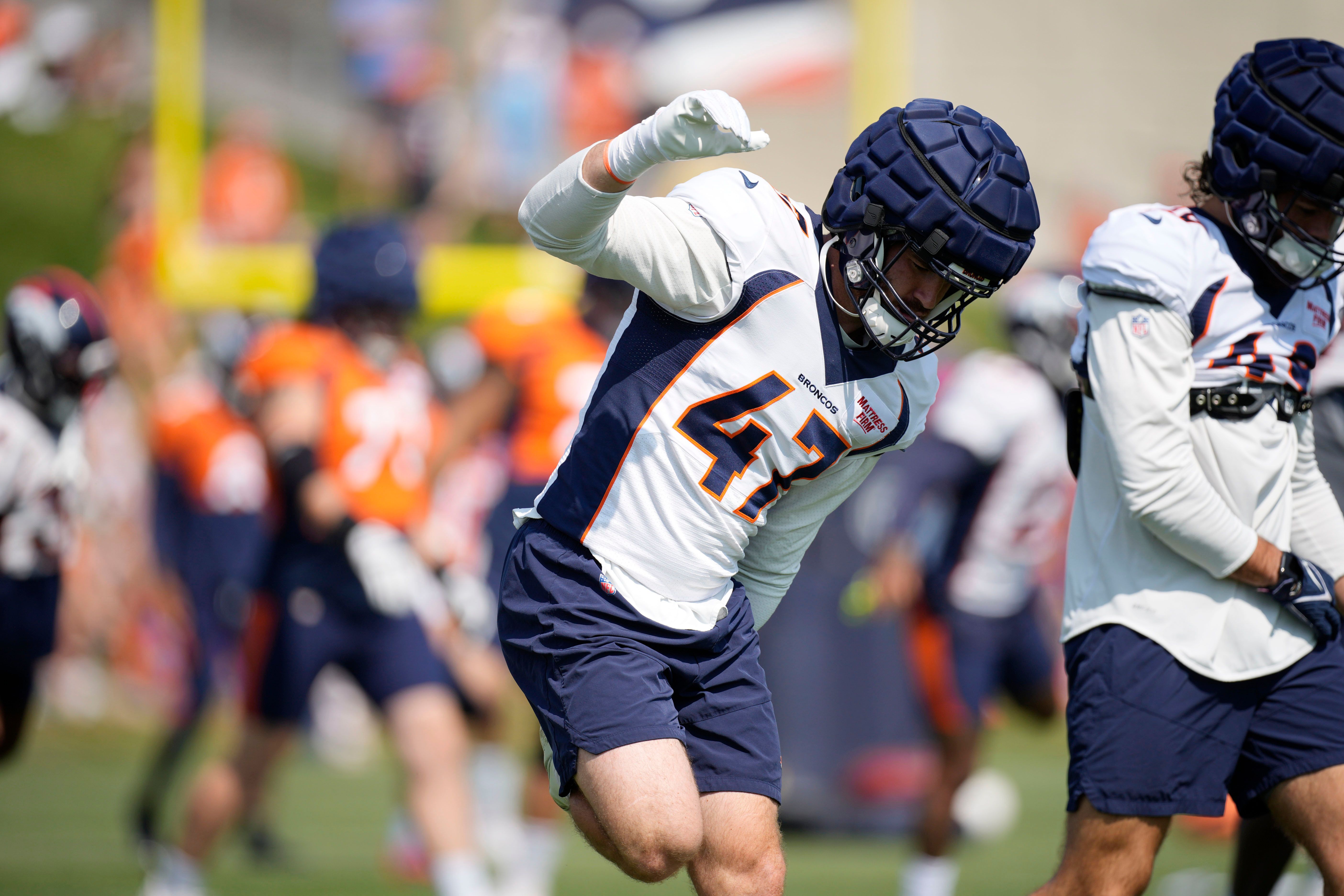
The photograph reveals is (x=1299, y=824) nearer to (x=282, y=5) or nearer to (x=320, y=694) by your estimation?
(x=320, y=694)

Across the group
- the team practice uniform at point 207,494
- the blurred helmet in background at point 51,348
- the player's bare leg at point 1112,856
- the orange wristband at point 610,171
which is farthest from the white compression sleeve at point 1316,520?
the team practice uniform at point 207,494

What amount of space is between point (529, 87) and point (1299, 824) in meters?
9.80

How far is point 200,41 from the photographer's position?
1264cm

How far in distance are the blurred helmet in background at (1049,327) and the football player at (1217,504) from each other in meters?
3.38

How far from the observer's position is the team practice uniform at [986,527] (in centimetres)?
666

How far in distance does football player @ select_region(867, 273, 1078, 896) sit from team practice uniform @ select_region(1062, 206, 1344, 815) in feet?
10.5

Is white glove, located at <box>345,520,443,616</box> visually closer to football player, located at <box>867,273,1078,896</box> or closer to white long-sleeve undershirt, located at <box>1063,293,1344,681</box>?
football player, located at <box>867,273,1078,896</box>

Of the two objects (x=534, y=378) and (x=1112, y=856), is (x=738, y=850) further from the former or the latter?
(x=534, y=378)

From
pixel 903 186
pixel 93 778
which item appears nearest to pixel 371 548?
pixel 903 186

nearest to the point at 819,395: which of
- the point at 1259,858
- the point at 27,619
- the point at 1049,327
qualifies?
the point at 1259,858

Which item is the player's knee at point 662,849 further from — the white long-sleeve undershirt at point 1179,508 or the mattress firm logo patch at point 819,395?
the white long-sleeve undershirt at point 1179,508

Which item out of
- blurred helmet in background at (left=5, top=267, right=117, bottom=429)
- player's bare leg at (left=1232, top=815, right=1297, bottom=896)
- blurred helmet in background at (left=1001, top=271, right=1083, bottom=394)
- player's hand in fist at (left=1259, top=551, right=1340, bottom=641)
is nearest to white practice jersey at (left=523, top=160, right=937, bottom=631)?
player's hand in fist at (left=1259, top=551, right=1340, bottom=641)

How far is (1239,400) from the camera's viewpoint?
3.33 m

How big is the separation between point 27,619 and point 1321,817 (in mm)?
4407
